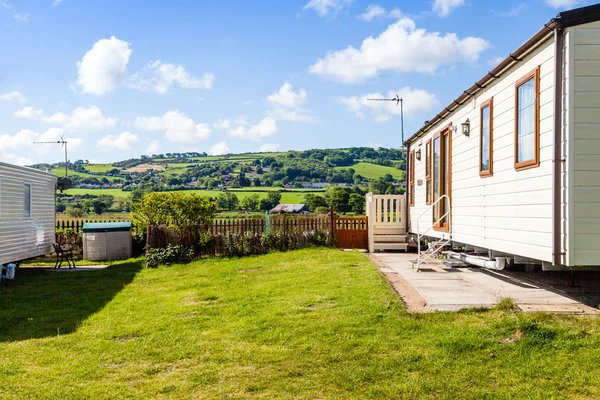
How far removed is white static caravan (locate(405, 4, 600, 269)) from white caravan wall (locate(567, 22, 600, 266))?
0.01 meters

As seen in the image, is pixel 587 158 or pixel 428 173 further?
pixel 428 173

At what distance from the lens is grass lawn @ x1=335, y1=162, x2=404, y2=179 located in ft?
175

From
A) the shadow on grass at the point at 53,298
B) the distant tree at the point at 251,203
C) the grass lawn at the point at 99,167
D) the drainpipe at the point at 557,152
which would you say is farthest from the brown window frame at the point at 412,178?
the grass lawn at the point at 99,167

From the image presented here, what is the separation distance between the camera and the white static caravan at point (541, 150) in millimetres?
6180

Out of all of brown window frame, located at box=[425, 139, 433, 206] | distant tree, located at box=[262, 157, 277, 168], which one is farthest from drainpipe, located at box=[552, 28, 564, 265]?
distant tree, located at box=[262, 157, 277, 168]

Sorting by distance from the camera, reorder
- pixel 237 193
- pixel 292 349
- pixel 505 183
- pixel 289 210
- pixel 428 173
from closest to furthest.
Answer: pixel 292 349 < pixel 505 183 < pixel 428 173 < pixel 289 210 < pixel 237 193

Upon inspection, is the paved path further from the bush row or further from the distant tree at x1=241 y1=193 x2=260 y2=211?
the distant tree at x1=241 y1=193 x2=260 y2=211

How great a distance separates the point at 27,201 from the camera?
14047 millimetres

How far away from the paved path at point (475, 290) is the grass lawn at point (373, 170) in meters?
41.8

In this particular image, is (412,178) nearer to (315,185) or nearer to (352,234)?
(352,234)

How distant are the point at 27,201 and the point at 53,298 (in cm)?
536

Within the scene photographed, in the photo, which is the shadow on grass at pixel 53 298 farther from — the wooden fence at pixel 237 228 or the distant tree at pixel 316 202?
the distant tree at pixel 316 202

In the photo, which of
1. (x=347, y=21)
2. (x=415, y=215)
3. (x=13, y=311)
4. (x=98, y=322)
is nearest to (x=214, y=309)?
(x=98, y=322)

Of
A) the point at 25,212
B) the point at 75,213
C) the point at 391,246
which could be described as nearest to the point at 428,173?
the point at 391,246
